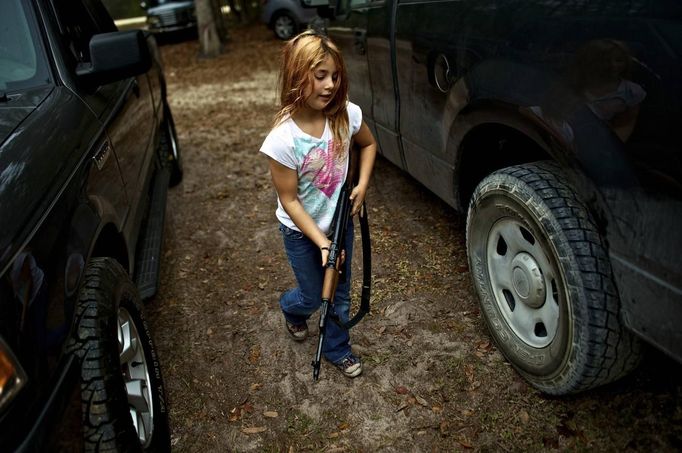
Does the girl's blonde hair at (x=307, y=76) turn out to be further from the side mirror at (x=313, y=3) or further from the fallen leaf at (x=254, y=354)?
the side mirror at (x=313, y=3)

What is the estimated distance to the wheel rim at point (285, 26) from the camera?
41.1ft

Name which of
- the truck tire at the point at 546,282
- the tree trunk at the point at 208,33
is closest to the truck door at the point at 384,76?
the truck tire at the point at 546,282

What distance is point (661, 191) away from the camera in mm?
1554

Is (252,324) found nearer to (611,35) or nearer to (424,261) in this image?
(424,261)

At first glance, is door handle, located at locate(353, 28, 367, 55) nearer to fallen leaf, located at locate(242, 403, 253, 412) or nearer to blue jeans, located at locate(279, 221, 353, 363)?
blue jeans, located at locate(279, 221, 353, 363)

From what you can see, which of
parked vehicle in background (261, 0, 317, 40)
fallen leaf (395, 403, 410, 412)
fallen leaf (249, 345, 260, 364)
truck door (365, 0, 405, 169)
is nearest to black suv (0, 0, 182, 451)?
fallen leaf (249, 345, 260, 364)

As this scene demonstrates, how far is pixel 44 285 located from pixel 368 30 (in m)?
2.57

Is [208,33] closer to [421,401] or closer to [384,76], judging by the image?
[384,76]

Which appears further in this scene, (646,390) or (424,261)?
(424,261)

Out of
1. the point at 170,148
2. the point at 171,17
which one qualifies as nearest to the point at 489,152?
the point at 170,148

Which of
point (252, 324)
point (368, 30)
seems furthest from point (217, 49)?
point (252, 324)

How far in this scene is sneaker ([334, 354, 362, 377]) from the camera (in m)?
2.60

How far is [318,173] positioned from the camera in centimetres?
213

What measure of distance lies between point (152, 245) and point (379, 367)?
1.47 metres
